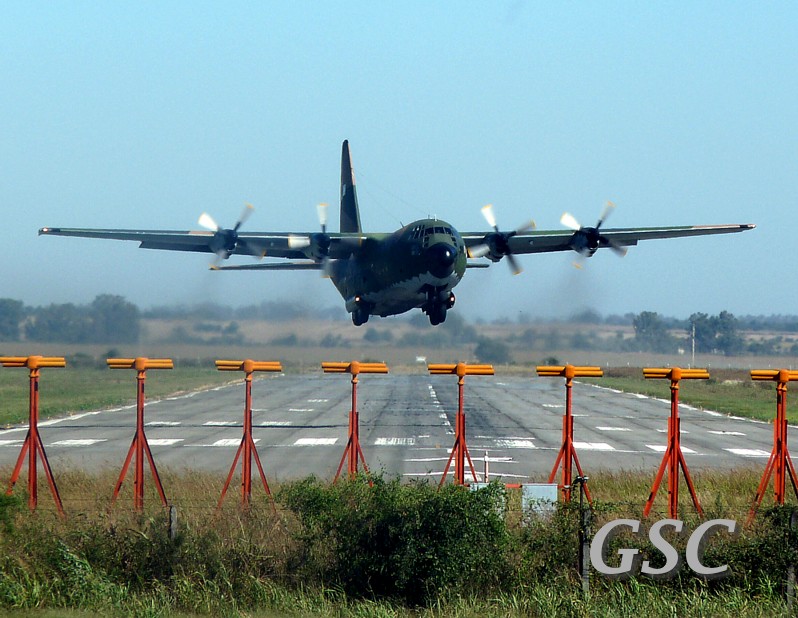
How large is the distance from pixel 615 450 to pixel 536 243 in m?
9.19

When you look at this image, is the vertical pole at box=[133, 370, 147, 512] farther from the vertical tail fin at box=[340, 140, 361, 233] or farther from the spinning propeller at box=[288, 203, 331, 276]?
the vertical tail fin at box=[340, 140, 361, 233]

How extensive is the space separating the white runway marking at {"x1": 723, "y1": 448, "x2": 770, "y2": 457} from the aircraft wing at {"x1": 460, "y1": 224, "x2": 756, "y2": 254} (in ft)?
25.8

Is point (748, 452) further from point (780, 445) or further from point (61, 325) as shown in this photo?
point (61, 325)

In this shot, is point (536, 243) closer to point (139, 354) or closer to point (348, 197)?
Result: point (348, 197)

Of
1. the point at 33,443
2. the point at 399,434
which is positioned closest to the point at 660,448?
the point at 399,434

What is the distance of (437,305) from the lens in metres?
34.5

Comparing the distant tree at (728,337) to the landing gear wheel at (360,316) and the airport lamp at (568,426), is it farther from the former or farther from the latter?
the airport lamp at (568,426)

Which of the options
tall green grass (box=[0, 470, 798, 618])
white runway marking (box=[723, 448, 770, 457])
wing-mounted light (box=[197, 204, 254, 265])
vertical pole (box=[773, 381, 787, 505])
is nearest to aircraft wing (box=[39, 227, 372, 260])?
wing-mounted light (box=[197, 204, 254, 265])

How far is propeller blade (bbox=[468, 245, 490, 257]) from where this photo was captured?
36.5 metres

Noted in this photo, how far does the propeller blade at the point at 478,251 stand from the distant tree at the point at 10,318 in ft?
55.5

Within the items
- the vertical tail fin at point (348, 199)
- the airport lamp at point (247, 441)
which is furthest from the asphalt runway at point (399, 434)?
the vertical tail fin at point (348, 199)

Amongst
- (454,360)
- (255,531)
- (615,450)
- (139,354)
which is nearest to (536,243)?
(454,360)

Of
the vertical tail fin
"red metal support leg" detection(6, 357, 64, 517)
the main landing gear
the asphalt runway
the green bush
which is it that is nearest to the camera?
the green bush

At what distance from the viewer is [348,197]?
46.2 m
